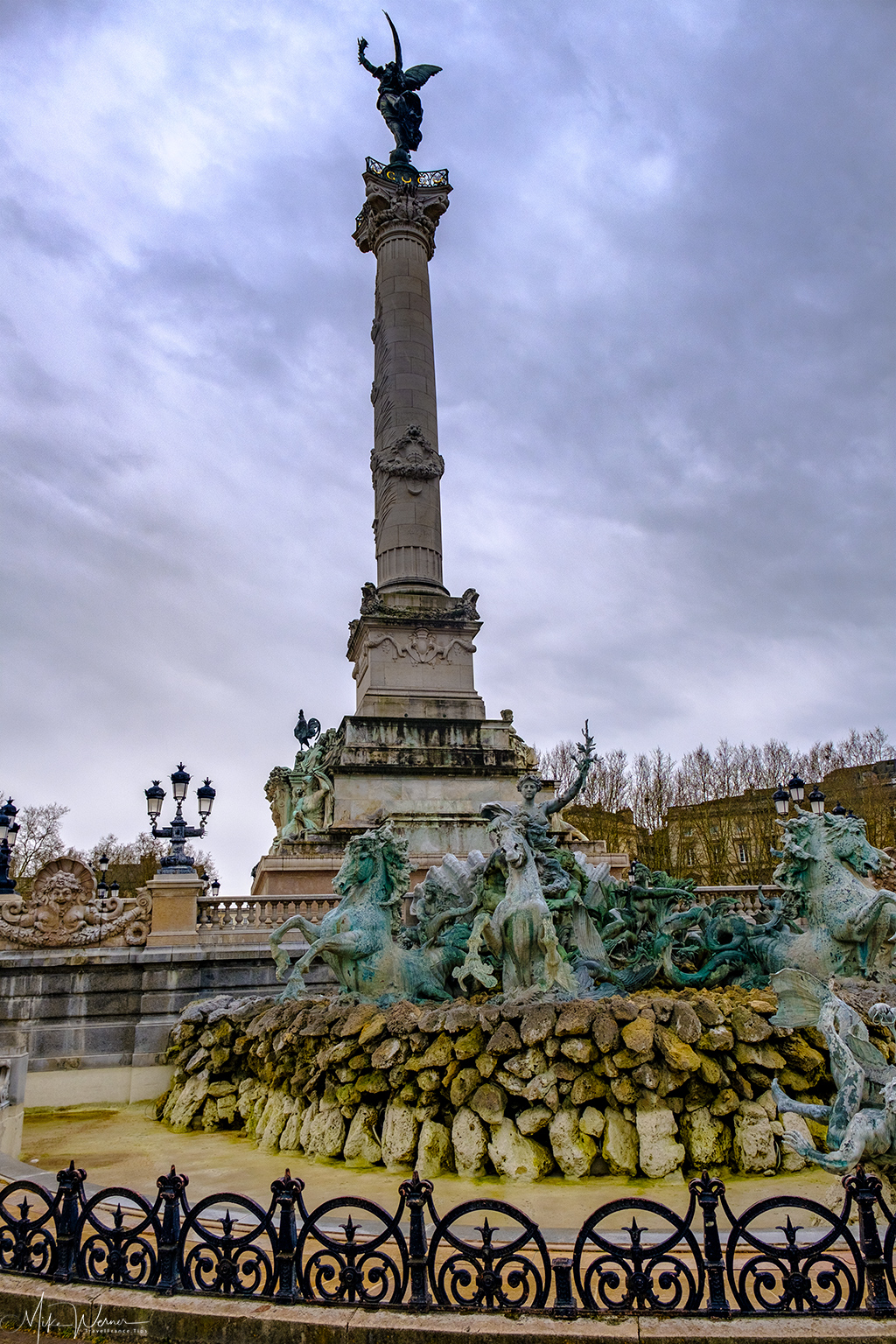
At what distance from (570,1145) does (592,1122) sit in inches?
9.3

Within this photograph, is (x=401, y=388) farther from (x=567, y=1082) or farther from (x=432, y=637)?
(x=567, y=1082)

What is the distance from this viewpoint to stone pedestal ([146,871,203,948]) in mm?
13461

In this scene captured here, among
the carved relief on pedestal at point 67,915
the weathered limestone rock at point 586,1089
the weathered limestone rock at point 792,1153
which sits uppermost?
the carved relief on pedestal at point 67,915

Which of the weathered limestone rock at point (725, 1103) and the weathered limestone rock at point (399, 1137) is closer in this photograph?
the weathered limestone rock at point (725, 1103)

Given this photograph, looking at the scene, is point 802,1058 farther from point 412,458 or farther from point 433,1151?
point 412,458

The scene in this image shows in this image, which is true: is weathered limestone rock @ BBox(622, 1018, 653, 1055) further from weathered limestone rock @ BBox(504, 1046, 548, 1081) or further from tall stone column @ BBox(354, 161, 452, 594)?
tall stone column @ BBox(354, 161, 452, 594)

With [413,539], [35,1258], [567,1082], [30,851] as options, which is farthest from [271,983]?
[30,851]

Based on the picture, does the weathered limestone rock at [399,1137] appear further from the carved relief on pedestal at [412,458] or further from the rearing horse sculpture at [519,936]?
the carved relief on pedestal at [412,458]

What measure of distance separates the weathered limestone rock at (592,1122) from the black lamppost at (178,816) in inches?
353

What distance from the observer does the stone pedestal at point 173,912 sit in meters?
13.5

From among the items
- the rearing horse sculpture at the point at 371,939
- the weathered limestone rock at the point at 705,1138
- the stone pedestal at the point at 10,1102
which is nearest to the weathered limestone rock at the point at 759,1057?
the weathered limestone rock at the point at 705,1138

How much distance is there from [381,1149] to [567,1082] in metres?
1.69

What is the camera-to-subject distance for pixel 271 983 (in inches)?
526

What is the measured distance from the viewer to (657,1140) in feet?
22.1
